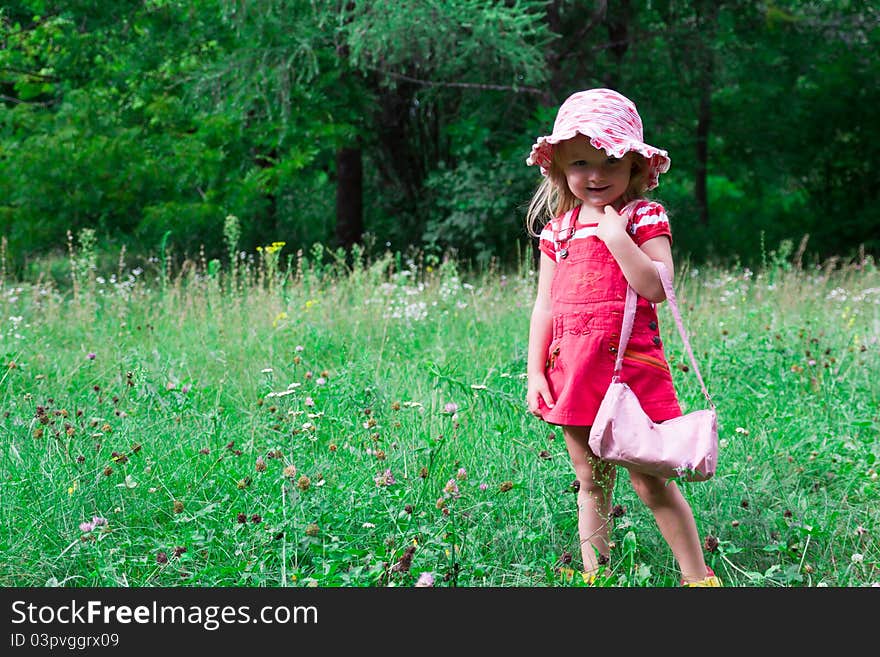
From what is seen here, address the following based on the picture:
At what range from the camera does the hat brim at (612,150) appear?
2.71 metres

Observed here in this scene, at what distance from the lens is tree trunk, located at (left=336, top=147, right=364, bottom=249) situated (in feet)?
39.1

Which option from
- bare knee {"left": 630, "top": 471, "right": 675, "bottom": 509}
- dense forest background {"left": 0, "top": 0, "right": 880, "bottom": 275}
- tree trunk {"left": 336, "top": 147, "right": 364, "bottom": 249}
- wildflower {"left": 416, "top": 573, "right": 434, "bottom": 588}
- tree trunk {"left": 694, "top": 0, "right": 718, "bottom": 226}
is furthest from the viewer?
tree trunk {"left": 336, "top": 147, "right": 364, "bottom": 249}

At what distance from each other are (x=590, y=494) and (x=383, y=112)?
9505mm

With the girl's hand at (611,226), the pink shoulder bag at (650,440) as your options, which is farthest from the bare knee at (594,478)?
the girl's hand at (611,226)

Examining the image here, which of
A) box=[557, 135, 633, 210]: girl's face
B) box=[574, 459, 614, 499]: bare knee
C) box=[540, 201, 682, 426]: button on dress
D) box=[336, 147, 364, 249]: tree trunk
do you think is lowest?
→ box=[336, 147, 364, 249]: tree trunk

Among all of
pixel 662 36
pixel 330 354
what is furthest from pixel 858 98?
pixel 330 354

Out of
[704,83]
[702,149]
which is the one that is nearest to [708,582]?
[704,83]

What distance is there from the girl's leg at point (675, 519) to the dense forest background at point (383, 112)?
6.11 metres

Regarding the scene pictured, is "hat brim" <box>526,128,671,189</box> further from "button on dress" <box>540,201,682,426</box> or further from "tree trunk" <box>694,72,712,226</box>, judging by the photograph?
"tree trunk" <box>694,72,712,226</box>

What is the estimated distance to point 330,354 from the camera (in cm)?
552

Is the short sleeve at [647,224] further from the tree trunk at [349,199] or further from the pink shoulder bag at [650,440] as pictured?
the tree trunk at [349,199]

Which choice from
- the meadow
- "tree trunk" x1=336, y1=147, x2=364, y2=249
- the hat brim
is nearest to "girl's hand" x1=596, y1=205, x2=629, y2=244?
the hat brim

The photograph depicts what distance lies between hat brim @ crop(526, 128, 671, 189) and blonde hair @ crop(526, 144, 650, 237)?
17 mm

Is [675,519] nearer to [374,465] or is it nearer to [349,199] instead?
[374,465]
